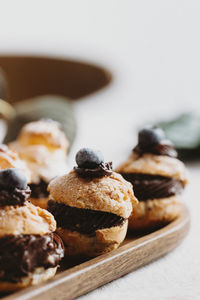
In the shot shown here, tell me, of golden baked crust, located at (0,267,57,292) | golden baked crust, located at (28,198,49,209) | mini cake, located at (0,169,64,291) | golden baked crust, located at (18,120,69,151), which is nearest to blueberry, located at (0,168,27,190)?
mini cake, located at (0,169,64,291)

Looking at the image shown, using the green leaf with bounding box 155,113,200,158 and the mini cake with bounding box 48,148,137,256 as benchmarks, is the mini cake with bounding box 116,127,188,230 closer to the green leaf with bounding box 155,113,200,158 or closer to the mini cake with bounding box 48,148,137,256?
the mini cake with bounding box 48,148,137,256

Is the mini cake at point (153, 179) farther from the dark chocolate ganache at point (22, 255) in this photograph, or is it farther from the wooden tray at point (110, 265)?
the dark chocolate ganache at point (22, 255)

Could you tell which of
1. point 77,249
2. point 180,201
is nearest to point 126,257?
point 77,249

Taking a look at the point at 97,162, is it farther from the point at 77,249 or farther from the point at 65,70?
the point at 65,70

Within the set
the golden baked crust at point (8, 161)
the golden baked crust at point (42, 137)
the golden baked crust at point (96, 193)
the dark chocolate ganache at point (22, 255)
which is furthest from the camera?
the golden baked crust at point (42, 137)

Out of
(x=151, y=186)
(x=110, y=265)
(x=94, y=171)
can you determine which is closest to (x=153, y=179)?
(x=151, y=186)

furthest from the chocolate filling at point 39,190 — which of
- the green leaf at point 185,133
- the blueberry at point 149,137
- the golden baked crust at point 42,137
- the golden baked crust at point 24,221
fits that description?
the green leaf at point 185,133
